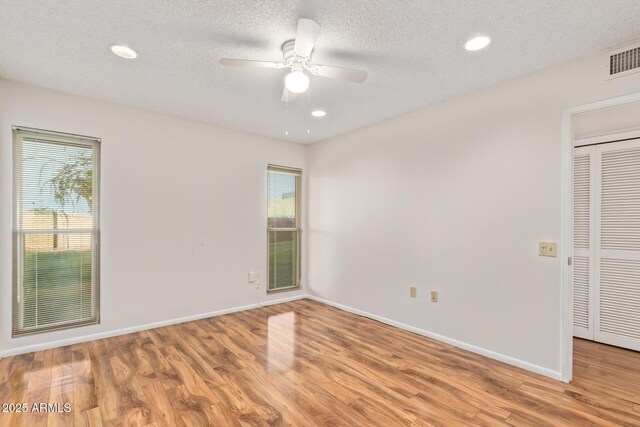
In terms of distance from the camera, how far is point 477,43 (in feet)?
7.25

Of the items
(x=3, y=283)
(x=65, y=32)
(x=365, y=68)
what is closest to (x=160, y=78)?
(x=65, y=32)

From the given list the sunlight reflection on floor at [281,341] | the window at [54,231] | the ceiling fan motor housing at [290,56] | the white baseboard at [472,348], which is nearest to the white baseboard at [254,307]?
the white baseboard at [472,348]

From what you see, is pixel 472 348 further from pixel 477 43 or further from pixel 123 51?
pixel 123 51

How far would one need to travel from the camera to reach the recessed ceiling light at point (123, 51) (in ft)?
7.47

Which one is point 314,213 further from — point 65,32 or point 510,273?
point 65,32

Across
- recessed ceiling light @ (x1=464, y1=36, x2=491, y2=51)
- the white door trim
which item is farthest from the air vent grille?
recessed ceiling light @ (x1=464, y1=36, x2=491, y2=51)

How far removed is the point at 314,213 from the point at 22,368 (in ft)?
12.2

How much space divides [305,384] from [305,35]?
8.28ft

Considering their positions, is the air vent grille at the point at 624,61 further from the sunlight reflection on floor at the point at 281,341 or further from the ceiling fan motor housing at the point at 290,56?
the sunlight reflection on floor at the point at 281,341

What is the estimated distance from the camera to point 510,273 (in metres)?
2.78

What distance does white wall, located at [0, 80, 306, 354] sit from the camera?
2986mm

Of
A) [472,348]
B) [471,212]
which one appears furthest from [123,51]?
[472,348]

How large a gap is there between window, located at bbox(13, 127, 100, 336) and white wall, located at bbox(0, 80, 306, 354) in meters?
0.08

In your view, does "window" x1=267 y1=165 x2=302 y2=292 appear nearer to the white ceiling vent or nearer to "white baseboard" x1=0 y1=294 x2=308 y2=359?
"white baseboard" x1=0 y1=294 x2=308 y2=359
